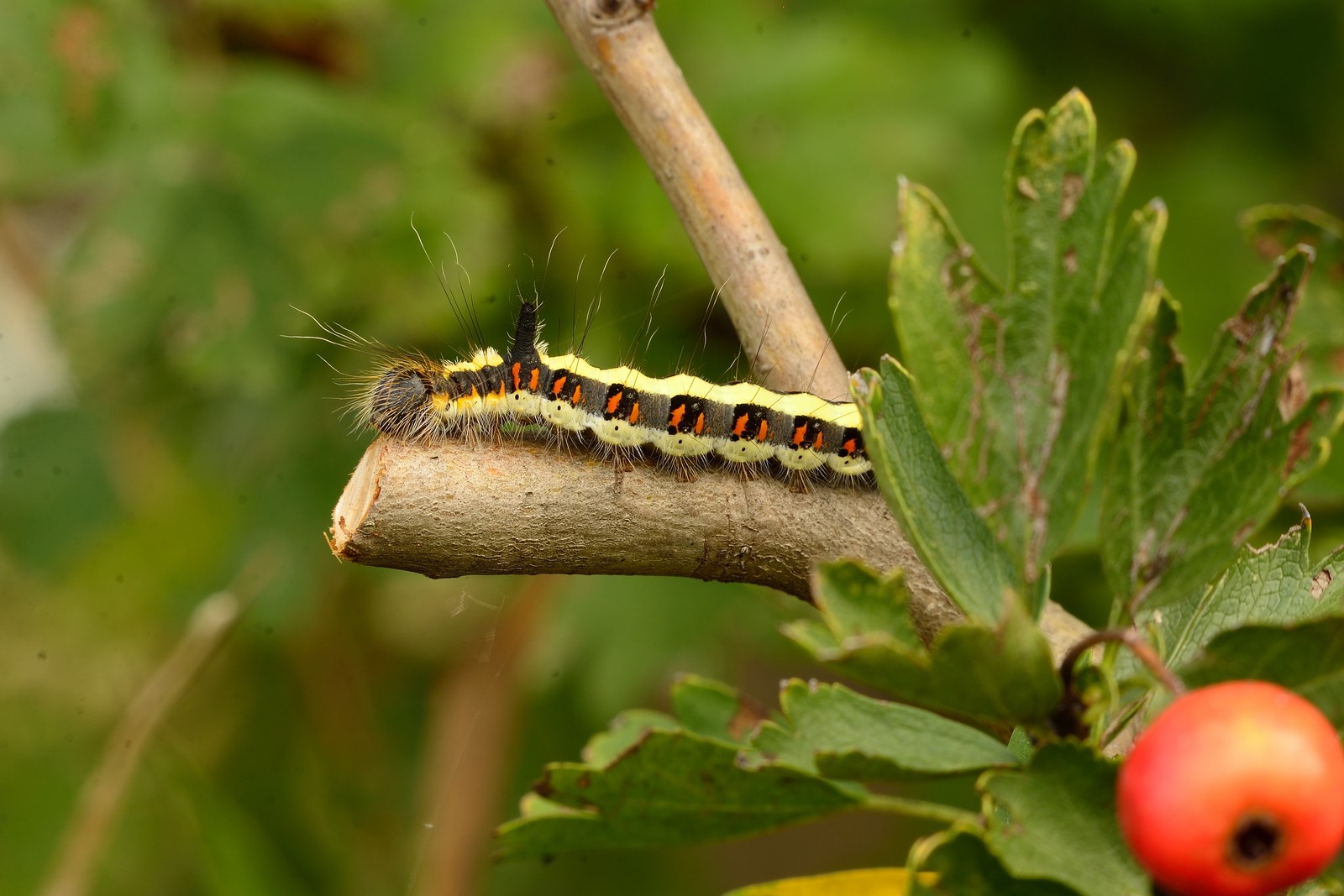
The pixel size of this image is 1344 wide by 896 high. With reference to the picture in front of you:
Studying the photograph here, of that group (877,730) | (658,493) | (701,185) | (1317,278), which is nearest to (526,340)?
(701,185)

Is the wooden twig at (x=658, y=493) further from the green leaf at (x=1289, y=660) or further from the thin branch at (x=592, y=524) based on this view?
the green leaf at (x=1289, y=660)

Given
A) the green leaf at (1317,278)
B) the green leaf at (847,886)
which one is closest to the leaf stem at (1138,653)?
the green leaf at (847,886)

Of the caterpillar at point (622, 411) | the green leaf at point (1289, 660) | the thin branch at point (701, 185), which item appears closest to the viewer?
the green leaf at point (1289, 660)

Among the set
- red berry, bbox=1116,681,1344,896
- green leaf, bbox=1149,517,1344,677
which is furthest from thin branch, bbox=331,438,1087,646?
red berry, bbox=1116,681,1344,896

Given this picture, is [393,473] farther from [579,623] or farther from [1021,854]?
[579,623]

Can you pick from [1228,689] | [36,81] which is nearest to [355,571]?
[36,81]

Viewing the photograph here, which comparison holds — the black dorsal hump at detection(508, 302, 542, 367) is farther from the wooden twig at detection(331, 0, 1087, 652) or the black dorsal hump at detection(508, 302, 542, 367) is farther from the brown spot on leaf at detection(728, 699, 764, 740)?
the brown spot on leaf at detection(728, 699, 764, 740)

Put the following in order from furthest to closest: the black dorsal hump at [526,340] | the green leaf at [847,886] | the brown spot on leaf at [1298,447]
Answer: the black dorsal hump at [526,340] < the green leaf at [847,886] < the brown spot on leaf at [1298,447]
